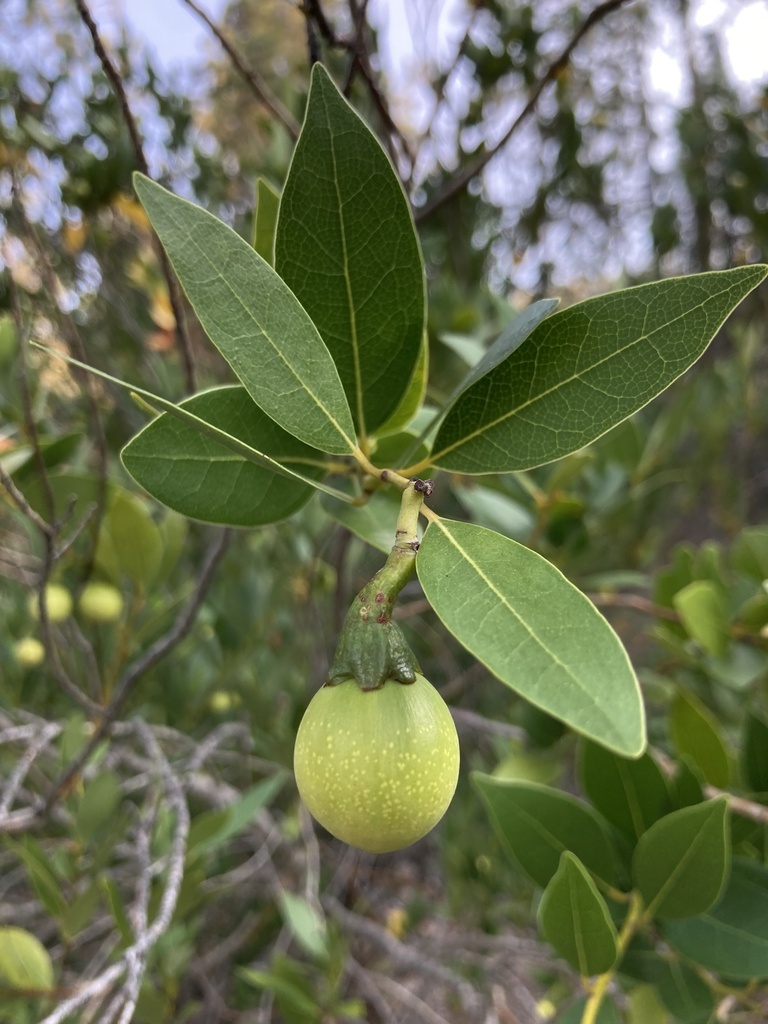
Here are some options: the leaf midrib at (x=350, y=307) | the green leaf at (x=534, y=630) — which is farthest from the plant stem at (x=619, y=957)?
the leaf midrib at (x=350, y=307)

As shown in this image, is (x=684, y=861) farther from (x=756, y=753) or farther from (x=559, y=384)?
(x=559, y=384)

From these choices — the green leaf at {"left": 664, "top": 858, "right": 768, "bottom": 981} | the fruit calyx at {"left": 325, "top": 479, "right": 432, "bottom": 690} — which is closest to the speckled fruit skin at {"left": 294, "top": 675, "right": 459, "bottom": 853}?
the fruit calyx at {"left": 325, "top": 479, "right": 432, "bottom": 690}

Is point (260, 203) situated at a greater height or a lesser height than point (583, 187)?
lesser

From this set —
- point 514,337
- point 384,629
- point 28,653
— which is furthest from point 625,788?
point 28,653

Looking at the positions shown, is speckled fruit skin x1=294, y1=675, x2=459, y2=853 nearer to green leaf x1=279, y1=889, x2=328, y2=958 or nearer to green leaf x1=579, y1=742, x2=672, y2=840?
green leaf x1=579, y1=742, x2=672, y2=840

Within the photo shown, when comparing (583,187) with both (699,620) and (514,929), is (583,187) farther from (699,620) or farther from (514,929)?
(514,929)

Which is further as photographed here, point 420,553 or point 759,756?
point 759,756

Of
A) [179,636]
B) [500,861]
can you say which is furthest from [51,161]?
[500,861]
